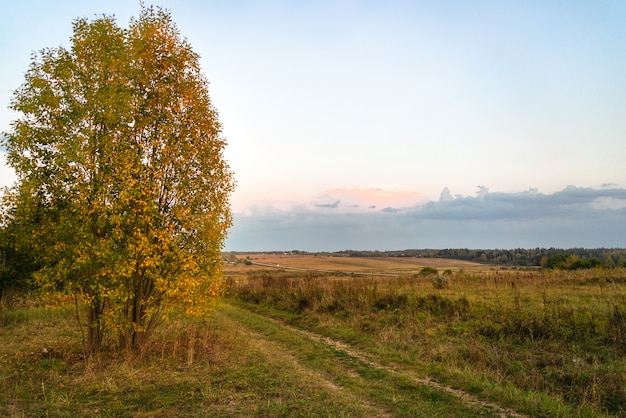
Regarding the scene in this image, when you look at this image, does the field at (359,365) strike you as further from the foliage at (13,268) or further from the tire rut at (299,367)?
the foliage at (13,268)

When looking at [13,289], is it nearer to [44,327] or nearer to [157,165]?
[44,327]

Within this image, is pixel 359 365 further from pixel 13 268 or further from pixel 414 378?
pixel 13 268

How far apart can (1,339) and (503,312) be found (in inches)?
729

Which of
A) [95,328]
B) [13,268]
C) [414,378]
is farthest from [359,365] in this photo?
[13,268]

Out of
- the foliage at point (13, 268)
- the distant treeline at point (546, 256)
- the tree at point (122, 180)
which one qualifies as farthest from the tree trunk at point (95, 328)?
the distant treeline at point (546, 256)

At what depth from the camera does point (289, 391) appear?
28.6 ft

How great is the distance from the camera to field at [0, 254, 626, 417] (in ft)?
26.6

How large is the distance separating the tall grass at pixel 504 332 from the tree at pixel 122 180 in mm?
7167

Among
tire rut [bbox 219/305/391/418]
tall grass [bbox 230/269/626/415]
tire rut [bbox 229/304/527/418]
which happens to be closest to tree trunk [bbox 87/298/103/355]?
tire rut [bbox 219/305/391/418]

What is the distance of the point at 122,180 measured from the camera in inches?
420

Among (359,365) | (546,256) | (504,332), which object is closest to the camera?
(359,365)

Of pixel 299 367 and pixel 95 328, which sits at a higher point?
pixel 95 328

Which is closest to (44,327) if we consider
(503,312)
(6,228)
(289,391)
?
(6,228)

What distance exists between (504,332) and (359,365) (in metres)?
5.42
